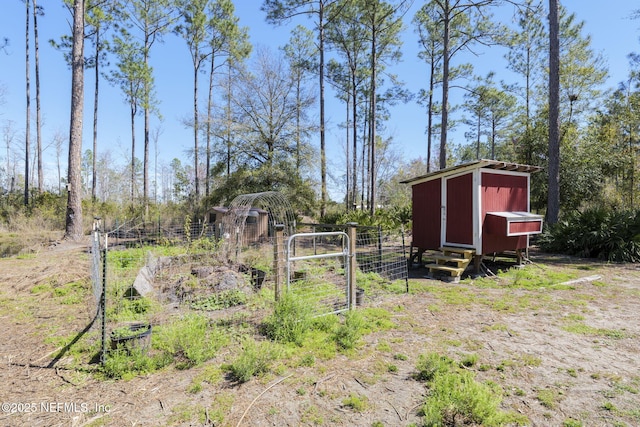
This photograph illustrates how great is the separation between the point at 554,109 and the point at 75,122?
15.4 meters

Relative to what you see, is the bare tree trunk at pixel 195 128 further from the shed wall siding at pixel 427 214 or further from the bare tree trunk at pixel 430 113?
the bare tree trunk at pixel 430 113

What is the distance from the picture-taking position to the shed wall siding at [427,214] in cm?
757

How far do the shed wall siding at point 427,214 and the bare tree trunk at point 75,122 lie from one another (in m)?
10.6

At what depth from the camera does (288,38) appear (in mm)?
18031

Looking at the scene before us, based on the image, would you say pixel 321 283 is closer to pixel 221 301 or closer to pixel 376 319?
pixel 376 319

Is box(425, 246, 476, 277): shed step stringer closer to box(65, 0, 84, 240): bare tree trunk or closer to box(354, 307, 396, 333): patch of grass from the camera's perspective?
box(354, 307, 396, 333): patch of grass

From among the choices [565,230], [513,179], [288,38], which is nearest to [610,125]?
[565,230]

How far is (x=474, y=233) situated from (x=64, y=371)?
6.99 m

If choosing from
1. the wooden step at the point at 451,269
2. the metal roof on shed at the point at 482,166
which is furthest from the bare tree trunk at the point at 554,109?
the wooden step at the point at 451,269

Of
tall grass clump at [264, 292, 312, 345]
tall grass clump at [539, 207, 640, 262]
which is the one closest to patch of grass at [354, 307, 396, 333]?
tall grass clump at [264, 292, 312, 345]

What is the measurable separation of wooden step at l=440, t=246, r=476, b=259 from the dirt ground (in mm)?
2129

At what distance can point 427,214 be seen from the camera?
25.6ft

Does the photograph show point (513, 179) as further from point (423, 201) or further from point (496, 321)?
point (496, 321)

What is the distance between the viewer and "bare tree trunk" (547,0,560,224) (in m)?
9.87
